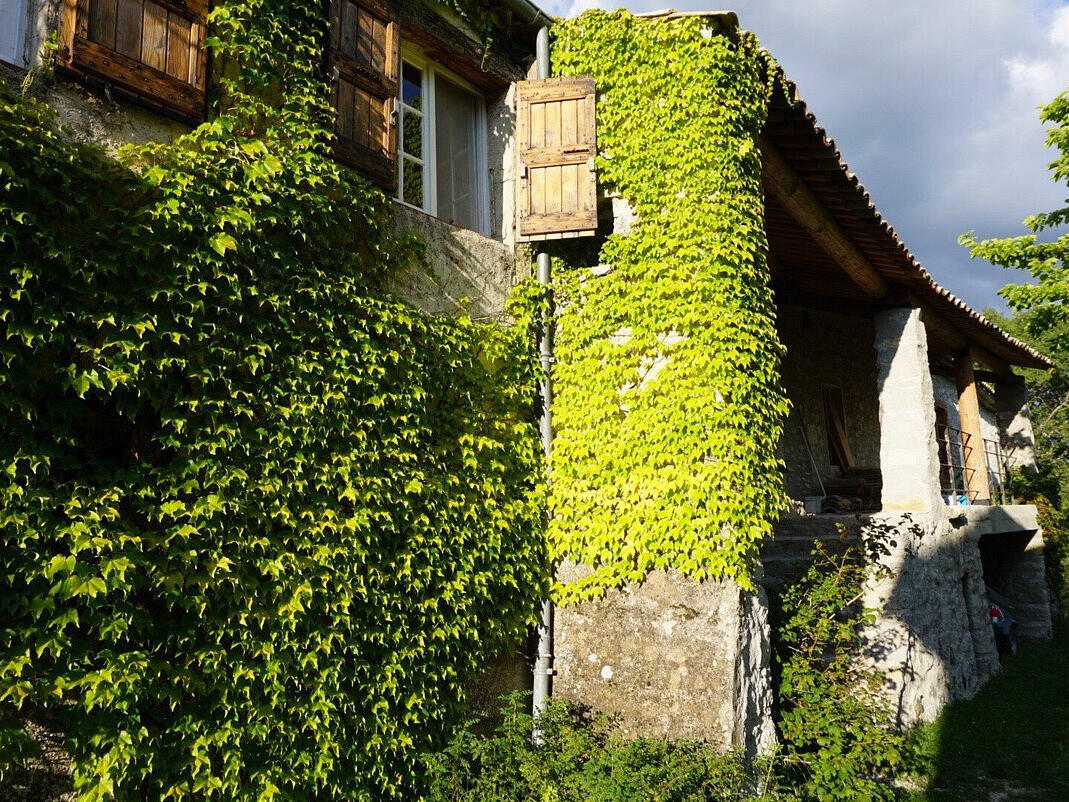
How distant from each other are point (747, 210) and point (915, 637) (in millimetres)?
4899

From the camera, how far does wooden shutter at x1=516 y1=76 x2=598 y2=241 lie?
20.5ft

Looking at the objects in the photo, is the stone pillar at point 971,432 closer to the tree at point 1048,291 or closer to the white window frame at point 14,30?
the tree at point 1048,291

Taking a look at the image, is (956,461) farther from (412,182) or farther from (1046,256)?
(412,182)

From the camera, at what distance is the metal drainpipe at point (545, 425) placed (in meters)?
5.68

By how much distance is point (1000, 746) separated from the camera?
24.5 feet

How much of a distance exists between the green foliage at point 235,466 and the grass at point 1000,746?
4388 mm

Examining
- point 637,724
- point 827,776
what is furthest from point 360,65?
point 827,776

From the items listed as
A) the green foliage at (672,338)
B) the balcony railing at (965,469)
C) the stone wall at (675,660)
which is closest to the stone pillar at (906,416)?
the balcony railing at (965,469)

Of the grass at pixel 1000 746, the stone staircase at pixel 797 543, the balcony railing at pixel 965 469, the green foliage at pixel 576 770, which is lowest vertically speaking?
the grass at pixel 1000 746

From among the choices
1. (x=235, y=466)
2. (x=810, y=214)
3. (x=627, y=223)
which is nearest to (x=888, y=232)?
(x=810, y=214)

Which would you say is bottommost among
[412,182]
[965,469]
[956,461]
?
[965,469]

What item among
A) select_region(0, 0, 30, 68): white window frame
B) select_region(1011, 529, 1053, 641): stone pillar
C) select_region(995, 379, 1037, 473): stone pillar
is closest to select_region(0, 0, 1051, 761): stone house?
select_region(0, 0, 30, 68): white window frame

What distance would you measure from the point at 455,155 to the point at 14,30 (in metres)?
3.41

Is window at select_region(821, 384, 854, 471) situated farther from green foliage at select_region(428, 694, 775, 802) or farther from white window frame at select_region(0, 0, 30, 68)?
white window frame at select_region(0, 0, 30, 68)
